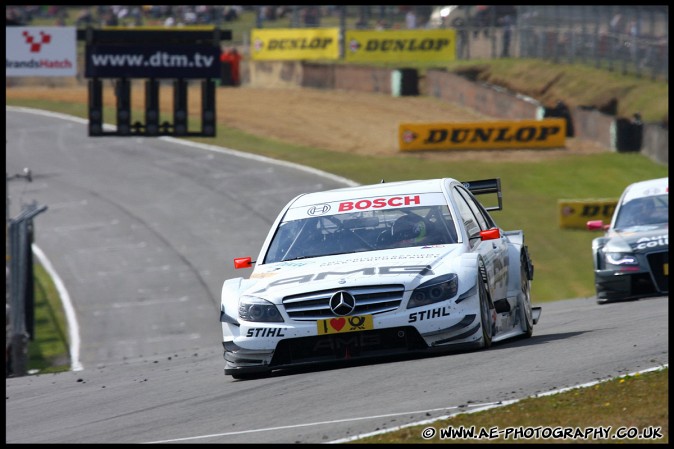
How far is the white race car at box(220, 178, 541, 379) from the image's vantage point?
31.3 feet

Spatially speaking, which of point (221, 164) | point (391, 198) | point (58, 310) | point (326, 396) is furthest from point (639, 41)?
point (326, 396)

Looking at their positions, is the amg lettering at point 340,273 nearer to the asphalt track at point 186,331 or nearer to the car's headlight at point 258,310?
the car's headlight at point 258,310

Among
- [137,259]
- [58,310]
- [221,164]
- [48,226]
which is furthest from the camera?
[221,164]

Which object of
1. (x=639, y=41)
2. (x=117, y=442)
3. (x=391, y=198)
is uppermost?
(x=639, y=41)

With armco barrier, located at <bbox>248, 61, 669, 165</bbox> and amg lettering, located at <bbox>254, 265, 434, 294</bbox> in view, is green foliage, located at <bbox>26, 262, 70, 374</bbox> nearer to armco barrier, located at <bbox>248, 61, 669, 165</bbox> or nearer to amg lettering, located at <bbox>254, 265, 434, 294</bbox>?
amg lettering, located at <bbox>254, 265, 434, 294</bbox>

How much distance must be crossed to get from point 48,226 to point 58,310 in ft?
25.6

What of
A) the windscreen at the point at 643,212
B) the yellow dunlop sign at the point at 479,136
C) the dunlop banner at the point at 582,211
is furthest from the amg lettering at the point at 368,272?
the yellow dunlop sign at the point at 479,136

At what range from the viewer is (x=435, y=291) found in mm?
9617

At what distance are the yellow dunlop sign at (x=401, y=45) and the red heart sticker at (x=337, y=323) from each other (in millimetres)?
45907

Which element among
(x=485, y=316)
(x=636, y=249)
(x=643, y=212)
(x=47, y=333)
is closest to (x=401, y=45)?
(x=47, y=333)

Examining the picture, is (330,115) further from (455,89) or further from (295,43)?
(295,43)

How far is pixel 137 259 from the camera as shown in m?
31.2

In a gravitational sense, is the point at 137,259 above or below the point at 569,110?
below

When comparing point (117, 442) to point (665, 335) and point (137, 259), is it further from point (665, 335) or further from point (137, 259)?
point (137, 259)
